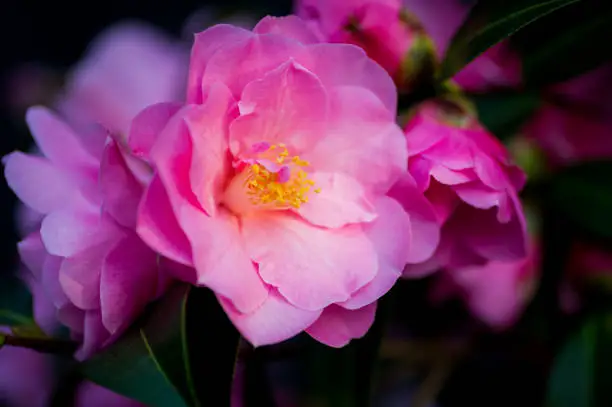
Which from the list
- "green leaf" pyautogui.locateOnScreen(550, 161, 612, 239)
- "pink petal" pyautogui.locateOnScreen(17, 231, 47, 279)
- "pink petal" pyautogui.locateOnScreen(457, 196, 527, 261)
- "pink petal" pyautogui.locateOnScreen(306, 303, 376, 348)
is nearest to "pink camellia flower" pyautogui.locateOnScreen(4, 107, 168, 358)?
"pink petal" pyautogui.locateOnScreen(17, 231, 47, 279)

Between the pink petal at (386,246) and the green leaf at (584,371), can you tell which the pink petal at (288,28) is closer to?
the pink petal at (386,246)

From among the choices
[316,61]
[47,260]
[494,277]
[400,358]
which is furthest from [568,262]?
[47,260]

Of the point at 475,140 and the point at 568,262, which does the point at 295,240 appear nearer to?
the point at 475,140

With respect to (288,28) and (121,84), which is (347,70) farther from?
(121,84)

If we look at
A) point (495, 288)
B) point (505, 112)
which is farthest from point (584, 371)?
point (505, 112)

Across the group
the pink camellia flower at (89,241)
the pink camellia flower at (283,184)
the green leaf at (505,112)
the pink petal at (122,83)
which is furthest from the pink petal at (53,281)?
the green leaf at (505,112)

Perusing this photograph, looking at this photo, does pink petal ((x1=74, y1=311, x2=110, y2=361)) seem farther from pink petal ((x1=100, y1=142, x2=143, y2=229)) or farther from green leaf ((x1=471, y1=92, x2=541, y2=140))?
green leaf ((x1=471, y1=92, x2=541, y2=140))
